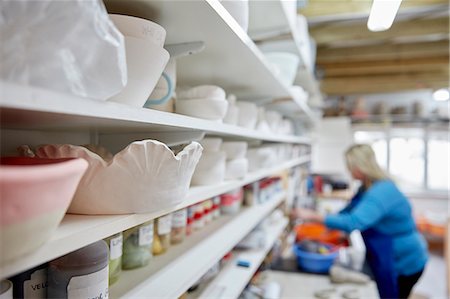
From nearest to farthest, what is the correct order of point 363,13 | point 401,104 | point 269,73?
point 269,73 → point 363,13 → point 401,104

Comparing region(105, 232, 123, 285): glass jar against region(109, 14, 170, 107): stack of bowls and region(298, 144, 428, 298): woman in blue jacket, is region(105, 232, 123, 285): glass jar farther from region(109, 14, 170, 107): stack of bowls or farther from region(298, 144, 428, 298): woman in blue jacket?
region(298, 144, 428, 298): woman in blue jacket

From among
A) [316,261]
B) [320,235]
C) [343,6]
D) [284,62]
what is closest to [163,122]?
[284,62]

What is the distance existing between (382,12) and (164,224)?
3.18 ft

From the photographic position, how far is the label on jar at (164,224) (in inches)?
45.5

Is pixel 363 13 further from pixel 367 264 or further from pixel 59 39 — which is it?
pixel 59 39

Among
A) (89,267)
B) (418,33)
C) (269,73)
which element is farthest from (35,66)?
(418,33)

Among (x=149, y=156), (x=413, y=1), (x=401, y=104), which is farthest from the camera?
(x=401, y=104)

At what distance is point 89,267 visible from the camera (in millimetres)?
686

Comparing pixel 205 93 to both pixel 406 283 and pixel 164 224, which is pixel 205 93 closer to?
pixel 164 224

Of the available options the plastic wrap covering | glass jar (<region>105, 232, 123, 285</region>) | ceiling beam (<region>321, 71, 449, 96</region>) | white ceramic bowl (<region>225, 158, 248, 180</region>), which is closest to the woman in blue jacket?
white ceramic bowl (<region>225, 158, 248, 180</region>)

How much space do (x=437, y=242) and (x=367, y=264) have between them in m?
4.10

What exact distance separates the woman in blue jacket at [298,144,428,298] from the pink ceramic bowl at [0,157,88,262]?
2392 mm

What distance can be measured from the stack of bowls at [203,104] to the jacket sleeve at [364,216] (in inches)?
73.0

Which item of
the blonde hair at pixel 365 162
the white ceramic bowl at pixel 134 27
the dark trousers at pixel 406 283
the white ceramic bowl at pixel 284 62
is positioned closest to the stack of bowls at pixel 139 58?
the white ceramic bowl at pixel 134 27
